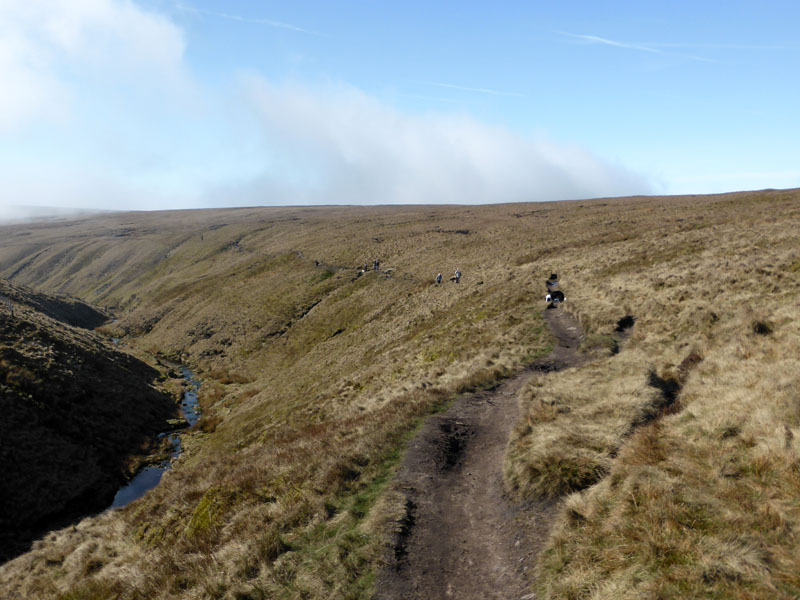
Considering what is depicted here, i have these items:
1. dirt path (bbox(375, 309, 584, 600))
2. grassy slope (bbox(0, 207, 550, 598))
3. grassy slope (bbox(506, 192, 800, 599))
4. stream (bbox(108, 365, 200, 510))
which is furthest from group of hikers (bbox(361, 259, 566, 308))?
stream (bbox(108, 365, 200, 510))

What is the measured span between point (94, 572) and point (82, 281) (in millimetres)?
131446

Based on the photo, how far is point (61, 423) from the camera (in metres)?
30.0

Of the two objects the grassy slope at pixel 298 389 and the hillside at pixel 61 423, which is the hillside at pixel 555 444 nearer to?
the grassy slope at pixel 298 389

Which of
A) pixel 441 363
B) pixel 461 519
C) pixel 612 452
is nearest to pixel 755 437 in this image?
pixel 612 452

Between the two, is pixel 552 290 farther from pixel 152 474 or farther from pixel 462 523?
pixel 152 474

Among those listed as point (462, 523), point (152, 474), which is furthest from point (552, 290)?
point (152, 474)

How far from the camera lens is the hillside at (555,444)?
271 inches

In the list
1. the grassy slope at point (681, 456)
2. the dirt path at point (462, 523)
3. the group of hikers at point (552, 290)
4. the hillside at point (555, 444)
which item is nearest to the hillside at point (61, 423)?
the hillside at point (555, 444)

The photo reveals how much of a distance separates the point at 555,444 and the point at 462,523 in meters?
3.19

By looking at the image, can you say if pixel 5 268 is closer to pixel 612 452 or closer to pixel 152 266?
pixel 152 266

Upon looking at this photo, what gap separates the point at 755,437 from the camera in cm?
840

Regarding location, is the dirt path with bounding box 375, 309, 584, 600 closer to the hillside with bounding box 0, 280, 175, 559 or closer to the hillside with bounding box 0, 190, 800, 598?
the hillside with bounding box 0, 190, 800, 598

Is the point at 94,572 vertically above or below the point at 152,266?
below

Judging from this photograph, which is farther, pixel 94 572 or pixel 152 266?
pixel 152 266
